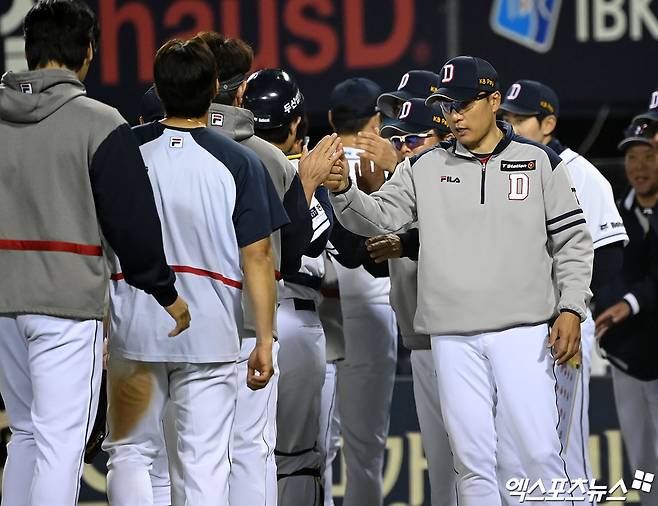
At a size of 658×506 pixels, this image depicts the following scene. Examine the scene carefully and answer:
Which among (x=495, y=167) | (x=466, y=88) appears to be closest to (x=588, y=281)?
(x=495, y=167)

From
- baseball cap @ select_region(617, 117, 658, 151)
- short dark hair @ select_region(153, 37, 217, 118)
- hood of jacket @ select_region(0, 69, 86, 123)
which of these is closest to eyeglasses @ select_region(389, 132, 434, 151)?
baseball cap @ select_region(617, 117, 658, 151)

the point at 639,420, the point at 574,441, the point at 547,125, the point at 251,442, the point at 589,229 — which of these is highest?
the point at 547,125

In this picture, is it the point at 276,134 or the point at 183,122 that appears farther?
the point at 276,134

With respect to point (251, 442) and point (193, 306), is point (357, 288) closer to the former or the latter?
point (251, 442)

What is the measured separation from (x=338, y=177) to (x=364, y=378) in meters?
1.33

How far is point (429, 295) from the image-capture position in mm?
4387

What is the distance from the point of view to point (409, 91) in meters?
5.70

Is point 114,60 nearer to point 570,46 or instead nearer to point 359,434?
point 570,46

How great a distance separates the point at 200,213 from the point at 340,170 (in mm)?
690

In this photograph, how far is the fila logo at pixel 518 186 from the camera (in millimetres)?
4344

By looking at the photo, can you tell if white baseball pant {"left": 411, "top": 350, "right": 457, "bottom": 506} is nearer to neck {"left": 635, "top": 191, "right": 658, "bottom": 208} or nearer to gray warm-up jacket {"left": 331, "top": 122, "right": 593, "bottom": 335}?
gray warm-up jacket {"left": 331, "top": 122, "right": 593, "bottom": 335}

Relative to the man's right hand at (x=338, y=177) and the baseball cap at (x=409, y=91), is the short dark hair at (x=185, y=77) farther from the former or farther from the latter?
the baseball cap at (x=409, y=91)

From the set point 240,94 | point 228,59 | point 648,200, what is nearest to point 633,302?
point 648,200

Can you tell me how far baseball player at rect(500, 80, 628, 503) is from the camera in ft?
16.3
